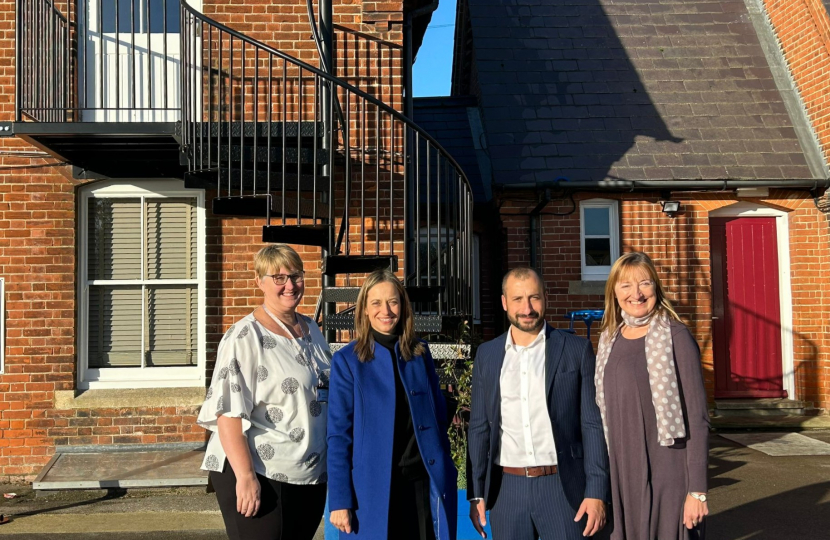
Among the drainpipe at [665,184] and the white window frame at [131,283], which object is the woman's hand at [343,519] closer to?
the white window frame at [131,283]

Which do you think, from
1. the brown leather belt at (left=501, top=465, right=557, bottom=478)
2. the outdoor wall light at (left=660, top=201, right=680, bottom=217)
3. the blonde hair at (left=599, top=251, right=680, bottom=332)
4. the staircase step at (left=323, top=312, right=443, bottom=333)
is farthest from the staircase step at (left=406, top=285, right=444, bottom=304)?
the outdoor wall light at (left=660, top=201, right=680, bottom=217)

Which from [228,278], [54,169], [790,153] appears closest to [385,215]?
[228,278]

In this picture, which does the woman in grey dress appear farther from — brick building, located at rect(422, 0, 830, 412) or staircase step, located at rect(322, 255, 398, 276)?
brick building, located at rect(422, 0, 830, 412)

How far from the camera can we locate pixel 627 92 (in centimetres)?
1016

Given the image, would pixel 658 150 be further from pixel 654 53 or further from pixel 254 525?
pixel 254 525

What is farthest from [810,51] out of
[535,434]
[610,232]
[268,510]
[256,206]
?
[268,510]

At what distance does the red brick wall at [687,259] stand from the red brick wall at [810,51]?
3.61 feet

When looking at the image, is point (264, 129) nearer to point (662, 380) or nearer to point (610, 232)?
point (662, 380)

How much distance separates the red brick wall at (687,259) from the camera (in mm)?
9219

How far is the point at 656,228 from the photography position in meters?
9.30

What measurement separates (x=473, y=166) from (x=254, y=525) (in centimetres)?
748

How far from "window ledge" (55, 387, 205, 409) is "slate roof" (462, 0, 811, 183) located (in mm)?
4179

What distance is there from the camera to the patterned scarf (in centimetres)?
295

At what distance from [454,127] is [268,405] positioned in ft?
26.2
